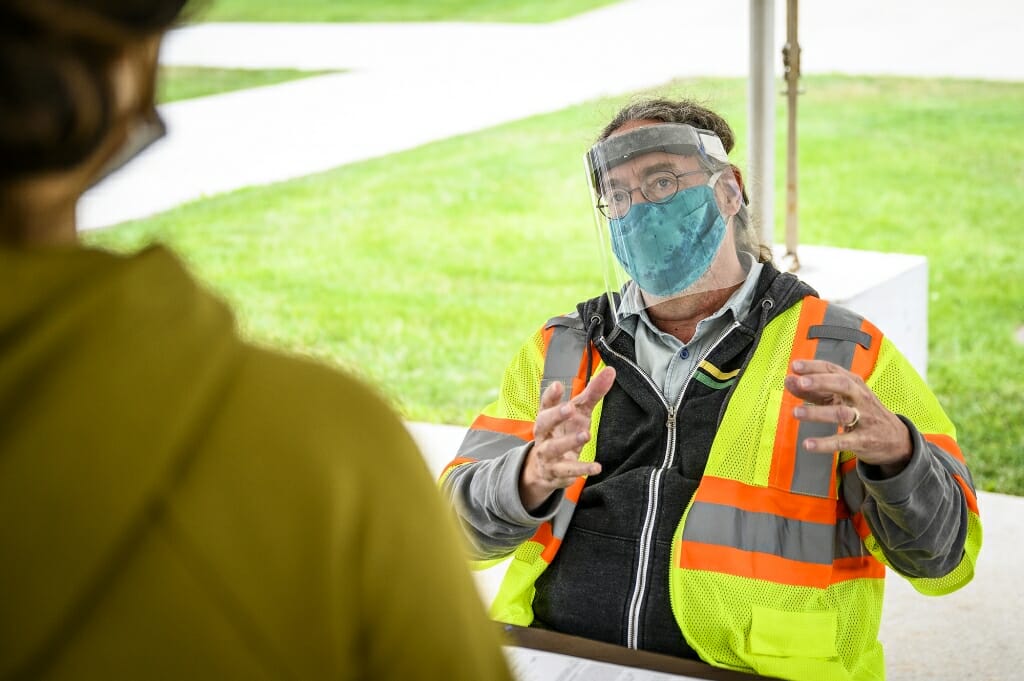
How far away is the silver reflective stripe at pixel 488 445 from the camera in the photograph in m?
2.18

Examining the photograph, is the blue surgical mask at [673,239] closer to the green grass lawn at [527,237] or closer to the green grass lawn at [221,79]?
the green grass lawn at [527,237]

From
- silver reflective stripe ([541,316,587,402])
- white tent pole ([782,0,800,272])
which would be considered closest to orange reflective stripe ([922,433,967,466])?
silver reflective stripe ([541,316,587,402])

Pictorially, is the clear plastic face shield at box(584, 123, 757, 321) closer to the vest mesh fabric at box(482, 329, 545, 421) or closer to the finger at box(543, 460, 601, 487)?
the vest mesh fabric at box(482, 329, 545, 421)

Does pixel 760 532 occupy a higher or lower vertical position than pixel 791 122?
higher

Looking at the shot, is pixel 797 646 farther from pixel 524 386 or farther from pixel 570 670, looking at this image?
pixel 524 386

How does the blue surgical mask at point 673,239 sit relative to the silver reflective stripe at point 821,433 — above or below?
above

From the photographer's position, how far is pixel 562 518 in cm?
212

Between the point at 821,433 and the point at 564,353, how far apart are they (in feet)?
1.68

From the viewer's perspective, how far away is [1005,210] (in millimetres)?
8617

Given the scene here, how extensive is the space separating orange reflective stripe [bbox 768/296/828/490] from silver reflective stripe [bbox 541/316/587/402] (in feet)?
1.30

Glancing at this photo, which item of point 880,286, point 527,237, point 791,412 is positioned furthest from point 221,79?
point 791,412

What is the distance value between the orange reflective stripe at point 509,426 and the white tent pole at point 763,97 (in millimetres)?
2175

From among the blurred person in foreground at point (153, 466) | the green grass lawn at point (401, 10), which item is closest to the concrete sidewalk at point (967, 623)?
the blurred person in foreground at point (153, 466)

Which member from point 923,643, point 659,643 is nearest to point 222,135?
point 923,643
